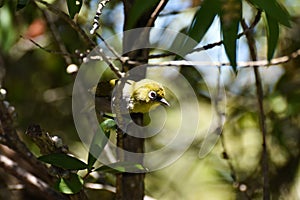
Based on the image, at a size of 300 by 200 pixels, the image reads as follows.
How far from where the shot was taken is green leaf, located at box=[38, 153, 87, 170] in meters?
0.98

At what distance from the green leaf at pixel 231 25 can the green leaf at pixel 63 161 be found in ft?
0.91

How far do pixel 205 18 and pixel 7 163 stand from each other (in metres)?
0.46

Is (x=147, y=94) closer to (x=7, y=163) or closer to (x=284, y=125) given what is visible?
(x=7, y=163)

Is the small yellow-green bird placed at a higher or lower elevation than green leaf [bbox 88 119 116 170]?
higher

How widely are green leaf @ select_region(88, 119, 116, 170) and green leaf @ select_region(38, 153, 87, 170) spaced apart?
0.02 m

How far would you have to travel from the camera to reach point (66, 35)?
1.84m

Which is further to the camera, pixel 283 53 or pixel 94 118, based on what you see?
pixel 283 53

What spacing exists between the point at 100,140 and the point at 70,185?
0.09 metres

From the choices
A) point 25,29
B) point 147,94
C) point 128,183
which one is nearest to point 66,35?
point 25,29

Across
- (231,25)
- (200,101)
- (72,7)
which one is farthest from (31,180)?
(200,101)

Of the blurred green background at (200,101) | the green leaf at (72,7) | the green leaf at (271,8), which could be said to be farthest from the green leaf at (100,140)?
the blurred green background at (200,101)

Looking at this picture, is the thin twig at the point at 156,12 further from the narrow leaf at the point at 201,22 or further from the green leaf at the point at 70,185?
the green leaf at the point at 70,185

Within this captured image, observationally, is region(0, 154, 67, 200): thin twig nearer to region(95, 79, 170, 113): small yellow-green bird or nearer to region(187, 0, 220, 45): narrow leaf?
region(95, 79, 170, 113): small yellow-green bird

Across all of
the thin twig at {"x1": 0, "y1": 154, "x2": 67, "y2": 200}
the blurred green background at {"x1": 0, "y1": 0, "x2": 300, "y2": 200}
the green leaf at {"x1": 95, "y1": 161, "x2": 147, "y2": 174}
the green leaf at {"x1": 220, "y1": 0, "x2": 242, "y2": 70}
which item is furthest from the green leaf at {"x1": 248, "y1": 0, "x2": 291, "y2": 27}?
the blurred green background at {"x1": 0, "y1": 0, "x2": 300, "y2": 200}
